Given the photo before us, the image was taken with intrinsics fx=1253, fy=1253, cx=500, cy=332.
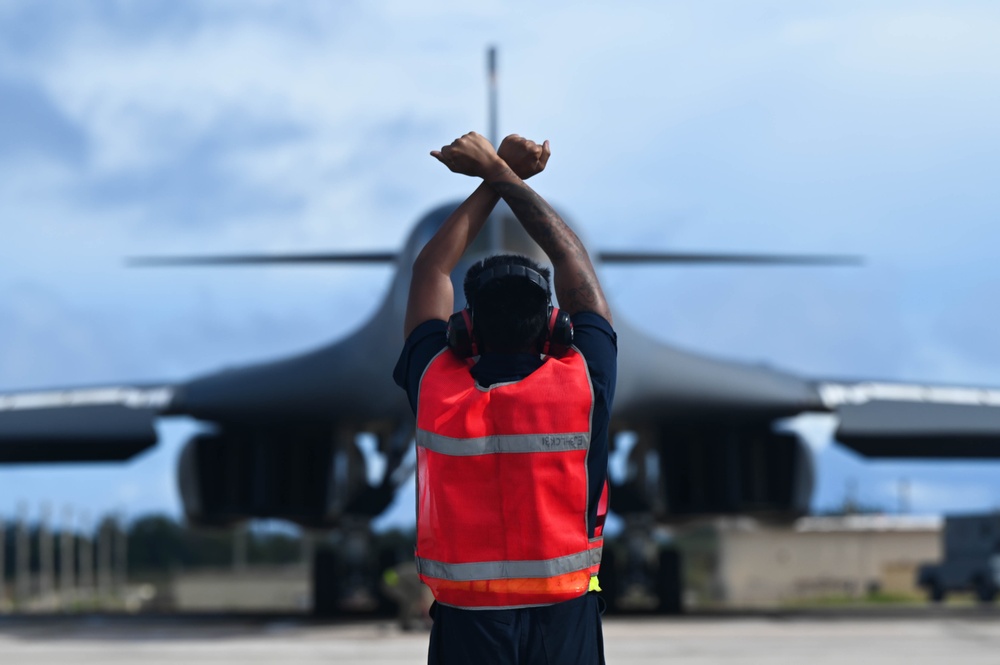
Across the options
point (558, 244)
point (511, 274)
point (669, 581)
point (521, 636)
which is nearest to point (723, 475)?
point (669, 581)

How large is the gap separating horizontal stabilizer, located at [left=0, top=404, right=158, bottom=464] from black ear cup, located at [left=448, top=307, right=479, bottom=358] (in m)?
10.7

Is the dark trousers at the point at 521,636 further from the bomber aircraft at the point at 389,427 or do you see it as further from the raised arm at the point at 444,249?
the bomber aircraft at the point at 389,427

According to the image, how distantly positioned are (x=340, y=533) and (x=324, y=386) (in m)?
1.91

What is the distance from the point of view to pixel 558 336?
7.45 feet

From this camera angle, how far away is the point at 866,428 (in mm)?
12312

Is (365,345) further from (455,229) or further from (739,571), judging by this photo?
(739,571)

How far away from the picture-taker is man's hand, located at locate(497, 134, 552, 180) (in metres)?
2.42

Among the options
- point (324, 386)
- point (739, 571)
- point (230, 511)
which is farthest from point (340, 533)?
point (739, 571)

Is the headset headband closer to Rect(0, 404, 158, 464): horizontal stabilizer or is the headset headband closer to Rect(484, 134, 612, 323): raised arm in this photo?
Rect(484, 134, 612, 323): raised arm

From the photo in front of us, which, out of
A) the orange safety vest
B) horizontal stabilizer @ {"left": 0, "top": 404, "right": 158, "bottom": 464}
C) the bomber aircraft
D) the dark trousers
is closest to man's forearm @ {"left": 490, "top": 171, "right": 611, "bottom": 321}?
the orange safety vest

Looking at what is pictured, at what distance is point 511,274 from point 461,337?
0.16 metres

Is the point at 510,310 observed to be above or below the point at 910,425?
above

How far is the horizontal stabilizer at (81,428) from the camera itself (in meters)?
12.7

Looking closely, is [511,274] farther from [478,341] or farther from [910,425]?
[910,425]
